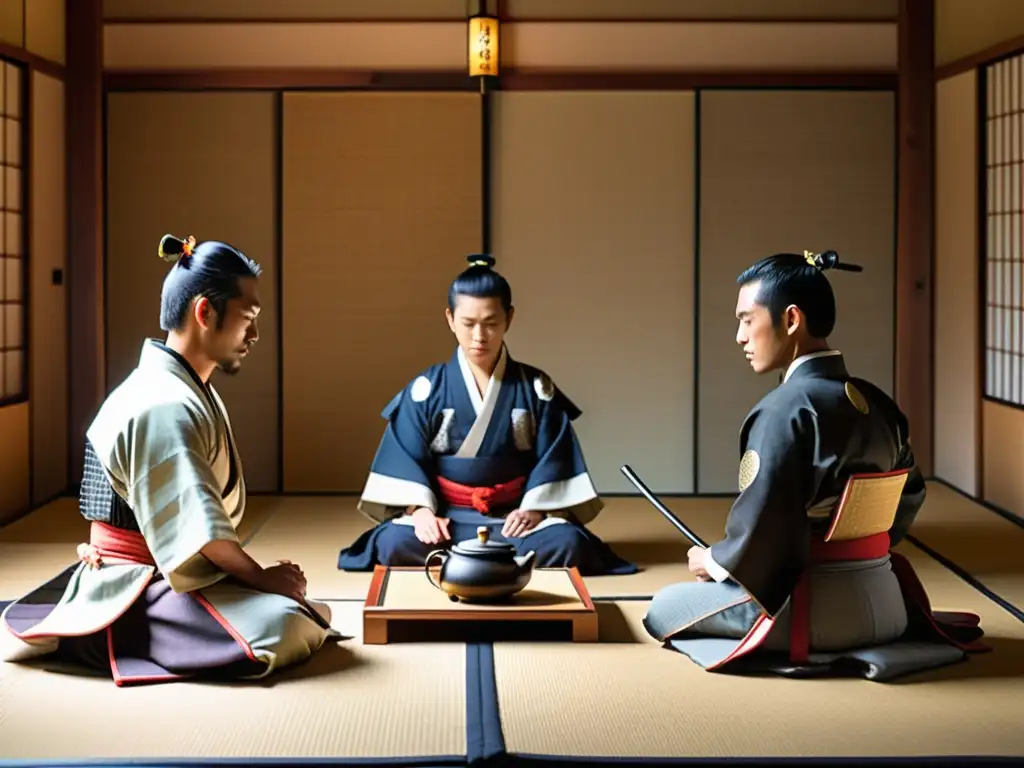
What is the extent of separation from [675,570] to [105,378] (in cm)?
311

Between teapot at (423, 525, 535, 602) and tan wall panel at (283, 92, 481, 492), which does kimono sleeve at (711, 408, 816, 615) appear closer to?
teapot at (423, 525, 535, 602)

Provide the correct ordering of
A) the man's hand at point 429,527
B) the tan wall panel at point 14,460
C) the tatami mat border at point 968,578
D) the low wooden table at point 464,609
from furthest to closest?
the tan wall panel at point 14,460, the man's hand at point 429,527, the tatami mat border at point 968,578, the low wooden table at point 464,609

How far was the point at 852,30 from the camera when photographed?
6555mm

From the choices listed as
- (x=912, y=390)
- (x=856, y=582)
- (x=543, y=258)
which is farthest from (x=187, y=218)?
(x=856, y=582)

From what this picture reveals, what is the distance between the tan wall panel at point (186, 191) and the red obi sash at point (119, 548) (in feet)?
10.0

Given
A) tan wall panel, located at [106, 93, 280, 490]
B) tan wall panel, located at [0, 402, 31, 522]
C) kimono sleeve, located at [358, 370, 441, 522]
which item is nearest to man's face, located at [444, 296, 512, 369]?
kimono sleeve, located at [358, 370, 441, 522]

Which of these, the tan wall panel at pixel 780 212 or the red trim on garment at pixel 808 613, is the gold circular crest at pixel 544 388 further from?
the tan wall panel at pixel 780 212

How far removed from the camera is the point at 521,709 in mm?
3168

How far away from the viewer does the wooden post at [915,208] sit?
6.57m

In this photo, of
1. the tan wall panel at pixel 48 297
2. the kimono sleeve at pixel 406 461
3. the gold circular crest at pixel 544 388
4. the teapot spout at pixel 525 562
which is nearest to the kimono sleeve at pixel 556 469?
the gold circular crest at pixel 544 388

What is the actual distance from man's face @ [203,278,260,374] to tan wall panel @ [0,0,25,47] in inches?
110

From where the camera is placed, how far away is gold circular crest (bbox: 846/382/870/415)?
3.50 meters


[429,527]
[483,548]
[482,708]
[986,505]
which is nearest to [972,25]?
[986,505]

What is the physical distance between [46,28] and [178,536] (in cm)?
368
